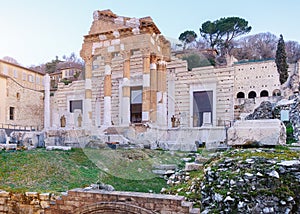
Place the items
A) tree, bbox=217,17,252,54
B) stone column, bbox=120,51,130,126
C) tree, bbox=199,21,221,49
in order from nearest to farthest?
stone column, bbox=120,51,130,126 < tree, bbox=217,17,252,54 < tree, bbox=199,21,221,49

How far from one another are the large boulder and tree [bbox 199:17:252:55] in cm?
2947

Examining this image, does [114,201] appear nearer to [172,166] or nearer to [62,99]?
[172,166]

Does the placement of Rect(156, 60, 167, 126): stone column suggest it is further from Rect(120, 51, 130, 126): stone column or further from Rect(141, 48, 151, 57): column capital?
Rect(120, 51, 130, 126): stone column

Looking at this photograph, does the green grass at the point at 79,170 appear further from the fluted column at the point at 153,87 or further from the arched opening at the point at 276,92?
the arched opening at the point at 276,92

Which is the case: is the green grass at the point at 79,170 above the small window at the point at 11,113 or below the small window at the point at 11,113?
below

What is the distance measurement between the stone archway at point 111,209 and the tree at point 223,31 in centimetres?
3243

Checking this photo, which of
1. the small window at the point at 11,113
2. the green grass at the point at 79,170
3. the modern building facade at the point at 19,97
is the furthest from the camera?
the small window at the point at 11,113

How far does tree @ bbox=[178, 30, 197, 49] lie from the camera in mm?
35656

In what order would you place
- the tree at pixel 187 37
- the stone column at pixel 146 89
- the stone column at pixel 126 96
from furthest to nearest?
the tree at pixel 187 37
the stone column at pixel 126 96
the stone column at pixel 146 89

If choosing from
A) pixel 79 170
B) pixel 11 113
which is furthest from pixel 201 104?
pixel 11 113

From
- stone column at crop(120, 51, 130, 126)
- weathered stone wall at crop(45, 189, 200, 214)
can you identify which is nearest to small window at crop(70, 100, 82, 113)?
stone column at crop(120, 51, 130, 126)

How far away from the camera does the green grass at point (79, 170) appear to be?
780 cm

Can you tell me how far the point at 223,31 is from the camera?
34219mm

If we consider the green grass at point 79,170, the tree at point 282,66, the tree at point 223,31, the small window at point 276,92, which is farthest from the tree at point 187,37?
the green grass at point 79,170
